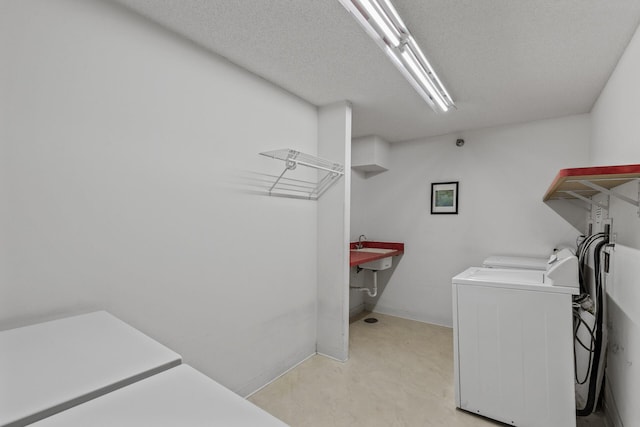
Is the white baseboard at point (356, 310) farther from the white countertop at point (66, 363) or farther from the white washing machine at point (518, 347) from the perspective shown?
the white countertop at point (66, 363)

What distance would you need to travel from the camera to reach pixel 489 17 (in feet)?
5.49

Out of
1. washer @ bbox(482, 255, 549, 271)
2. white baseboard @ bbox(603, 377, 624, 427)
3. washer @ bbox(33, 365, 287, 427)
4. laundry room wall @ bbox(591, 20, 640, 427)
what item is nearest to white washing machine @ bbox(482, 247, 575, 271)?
washer @ bbox(482, 255, 549, 271)

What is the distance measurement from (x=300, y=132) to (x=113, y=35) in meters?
1.49

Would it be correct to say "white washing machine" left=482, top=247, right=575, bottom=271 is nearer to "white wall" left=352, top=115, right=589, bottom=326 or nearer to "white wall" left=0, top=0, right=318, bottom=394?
"white wall" left=352, top=115, right=589, bottom=326

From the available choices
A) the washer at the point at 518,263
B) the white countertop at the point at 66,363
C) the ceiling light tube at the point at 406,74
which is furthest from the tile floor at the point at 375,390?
the ceiling light tube at the point at 406,74

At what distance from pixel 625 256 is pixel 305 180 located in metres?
2.19

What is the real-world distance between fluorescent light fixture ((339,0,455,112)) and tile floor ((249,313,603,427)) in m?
2.29

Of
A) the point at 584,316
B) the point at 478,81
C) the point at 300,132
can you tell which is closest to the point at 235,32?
the point at 300,132

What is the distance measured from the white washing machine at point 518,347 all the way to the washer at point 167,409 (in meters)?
1.79

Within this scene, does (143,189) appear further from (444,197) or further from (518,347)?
(444,197)

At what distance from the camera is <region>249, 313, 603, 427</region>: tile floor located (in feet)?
6.62

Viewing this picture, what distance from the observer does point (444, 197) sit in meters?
3.82

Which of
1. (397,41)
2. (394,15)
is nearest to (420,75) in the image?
(397,41)

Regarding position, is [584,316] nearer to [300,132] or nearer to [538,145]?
[538,145]
